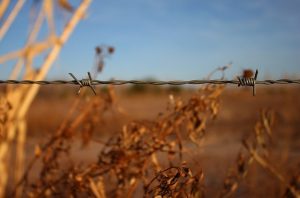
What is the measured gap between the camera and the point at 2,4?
2848 millimetres

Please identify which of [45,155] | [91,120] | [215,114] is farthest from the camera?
[91,120]

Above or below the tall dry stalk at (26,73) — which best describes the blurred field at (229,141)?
below

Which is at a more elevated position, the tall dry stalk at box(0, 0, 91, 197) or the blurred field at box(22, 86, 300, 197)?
the tall dry stalk at box(0, 0, 91, 197)

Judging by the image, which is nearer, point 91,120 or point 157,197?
point 157,197

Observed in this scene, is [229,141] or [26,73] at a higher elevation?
[26,73]

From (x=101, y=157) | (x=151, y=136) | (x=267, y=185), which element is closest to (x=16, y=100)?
(x=101, y=157)

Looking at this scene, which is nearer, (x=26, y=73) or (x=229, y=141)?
(x=26, y=73)

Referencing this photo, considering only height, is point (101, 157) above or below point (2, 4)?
below

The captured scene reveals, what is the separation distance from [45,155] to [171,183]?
1.33 meters

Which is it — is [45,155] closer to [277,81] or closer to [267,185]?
[277,81]

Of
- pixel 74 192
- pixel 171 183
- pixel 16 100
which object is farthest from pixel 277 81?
pixel 16 100

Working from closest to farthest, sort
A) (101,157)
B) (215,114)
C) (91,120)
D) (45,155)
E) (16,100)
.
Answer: (215,114)
(101,157)
(45,155)
(91,120)
(16,100)

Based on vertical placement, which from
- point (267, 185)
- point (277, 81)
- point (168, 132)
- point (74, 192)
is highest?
point (277, 81)

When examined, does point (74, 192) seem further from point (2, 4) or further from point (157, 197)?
point (2, 4)
